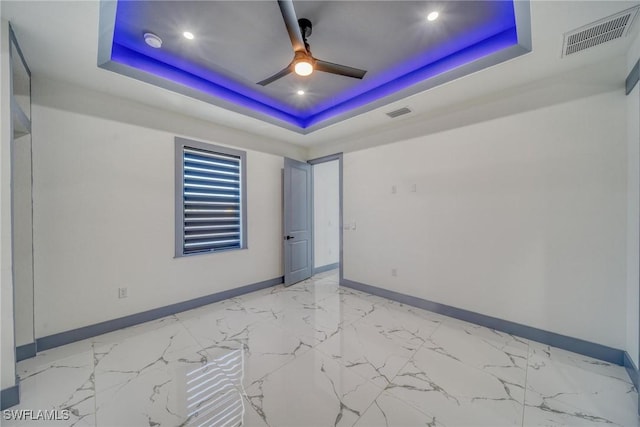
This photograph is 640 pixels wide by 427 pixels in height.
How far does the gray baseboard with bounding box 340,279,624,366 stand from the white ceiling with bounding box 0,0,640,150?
2.38 meters

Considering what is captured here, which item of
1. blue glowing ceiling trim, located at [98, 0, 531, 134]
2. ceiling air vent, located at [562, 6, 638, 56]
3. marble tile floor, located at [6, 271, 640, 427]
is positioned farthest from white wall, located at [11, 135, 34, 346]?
ceiling air vent, located at [562, 6, 638, 56]

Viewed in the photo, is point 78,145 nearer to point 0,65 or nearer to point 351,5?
point 0,65

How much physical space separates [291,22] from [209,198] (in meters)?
2.60

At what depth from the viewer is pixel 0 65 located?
1.59 metres

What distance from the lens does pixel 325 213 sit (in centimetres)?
553

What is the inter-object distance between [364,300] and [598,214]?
8.85 ft

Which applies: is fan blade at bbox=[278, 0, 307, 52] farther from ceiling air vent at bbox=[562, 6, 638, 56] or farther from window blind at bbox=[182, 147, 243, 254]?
window blind at bbox=[182, 147, 243, 254]

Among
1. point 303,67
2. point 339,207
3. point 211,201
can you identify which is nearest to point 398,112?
point 303,67

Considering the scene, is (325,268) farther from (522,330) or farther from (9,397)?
(9,397)

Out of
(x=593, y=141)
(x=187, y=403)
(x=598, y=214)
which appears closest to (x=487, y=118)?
(x=593, y=141)

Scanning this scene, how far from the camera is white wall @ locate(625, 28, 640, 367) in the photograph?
1.84m

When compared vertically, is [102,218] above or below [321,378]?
above

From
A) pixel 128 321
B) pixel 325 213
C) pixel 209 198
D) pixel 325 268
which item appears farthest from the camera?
pixel 325 213

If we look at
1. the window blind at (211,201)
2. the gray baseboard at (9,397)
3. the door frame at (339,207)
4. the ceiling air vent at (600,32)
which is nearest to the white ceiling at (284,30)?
the ceiling air vent at (600,32)
